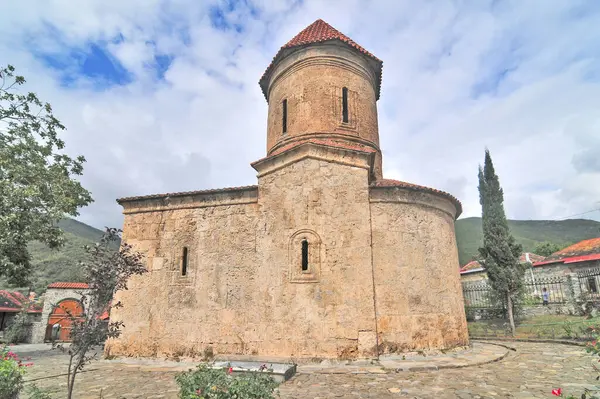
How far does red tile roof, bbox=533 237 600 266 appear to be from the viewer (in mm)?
18047

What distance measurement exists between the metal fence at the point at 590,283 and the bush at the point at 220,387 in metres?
18.8

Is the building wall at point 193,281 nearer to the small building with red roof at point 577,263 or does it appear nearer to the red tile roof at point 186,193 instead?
the red tile roof at point 186,193

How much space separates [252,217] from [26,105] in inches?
381

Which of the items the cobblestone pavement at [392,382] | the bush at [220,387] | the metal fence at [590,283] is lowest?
the cobblestone pavement at [392,382]

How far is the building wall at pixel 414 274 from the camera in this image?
755 centimetres

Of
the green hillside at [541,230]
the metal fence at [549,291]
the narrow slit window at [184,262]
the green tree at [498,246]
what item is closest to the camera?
the narrow slit window at [184,262]

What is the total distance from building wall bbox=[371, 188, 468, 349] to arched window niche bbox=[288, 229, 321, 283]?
1374 mm

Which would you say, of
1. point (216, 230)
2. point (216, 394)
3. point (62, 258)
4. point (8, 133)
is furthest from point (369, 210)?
point (62, 258)

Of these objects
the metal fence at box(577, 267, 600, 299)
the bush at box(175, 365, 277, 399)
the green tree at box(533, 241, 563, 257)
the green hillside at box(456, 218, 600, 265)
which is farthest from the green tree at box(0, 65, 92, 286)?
the green hillside at box(456, 218, 600, 265)

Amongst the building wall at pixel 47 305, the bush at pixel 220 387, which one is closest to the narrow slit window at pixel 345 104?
the bush at pixel 220 387

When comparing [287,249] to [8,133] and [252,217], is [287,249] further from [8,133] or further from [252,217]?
[8,133]

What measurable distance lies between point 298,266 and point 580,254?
1999 centimetres

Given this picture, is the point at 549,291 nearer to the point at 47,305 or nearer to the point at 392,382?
the point at 392,382

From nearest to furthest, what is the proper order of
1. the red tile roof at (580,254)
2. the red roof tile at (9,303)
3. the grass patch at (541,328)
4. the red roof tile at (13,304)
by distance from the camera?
the grass patch at (541,328)
the red roof tile at (13,304)
the red roof tile at (9,303)
the red tile roof at (580,254)
